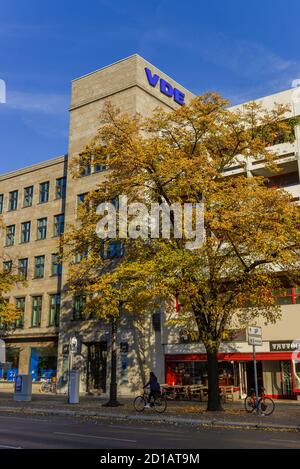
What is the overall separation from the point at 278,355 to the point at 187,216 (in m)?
11.2

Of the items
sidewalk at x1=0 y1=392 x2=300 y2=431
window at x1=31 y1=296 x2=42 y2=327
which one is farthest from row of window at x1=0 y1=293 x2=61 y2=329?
sidewalk at x1=0 y1=392 x2=300 y2=431

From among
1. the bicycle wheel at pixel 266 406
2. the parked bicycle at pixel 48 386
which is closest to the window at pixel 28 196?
the parked bicycle at pixel 48 386

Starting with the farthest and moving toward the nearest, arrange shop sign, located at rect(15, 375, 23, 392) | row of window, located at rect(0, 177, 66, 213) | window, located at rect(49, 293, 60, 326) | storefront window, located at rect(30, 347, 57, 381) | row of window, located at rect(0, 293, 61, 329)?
row of window, located at rect(0, 177, 66, 213)
row of window, located at rect(0, 293, 61, 329)
window, located at rect(49, 293, 60, 326)
storefront window, located at rect(30, 347, 57, 381)
shop sign, located at rect(15, 375, 23, 392)

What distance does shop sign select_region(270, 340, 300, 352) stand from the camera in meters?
28.0

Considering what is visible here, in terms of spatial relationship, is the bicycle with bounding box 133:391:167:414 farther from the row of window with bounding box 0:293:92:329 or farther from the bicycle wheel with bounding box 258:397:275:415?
the row of window with bounding box 0:293:92:329

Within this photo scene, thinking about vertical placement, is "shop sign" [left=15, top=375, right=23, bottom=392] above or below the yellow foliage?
below

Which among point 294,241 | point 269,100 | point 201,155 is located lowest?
point 294,241

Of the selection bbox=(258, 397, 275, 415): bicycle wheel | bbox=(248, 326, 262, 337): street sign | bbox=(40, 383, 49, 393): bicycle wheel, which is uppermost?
bbox=(248, 326, 262, 337): street sign

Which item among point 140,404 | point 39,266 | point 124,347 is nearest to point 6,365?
point 39,266

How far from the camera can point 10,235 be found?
152ft

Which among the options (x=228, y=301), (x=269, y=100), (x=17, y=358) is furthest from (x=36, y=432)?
(x=17, y=358)

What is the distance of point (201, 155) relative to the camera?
78.5 ft

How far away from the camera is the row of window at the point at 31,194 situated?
143ft
